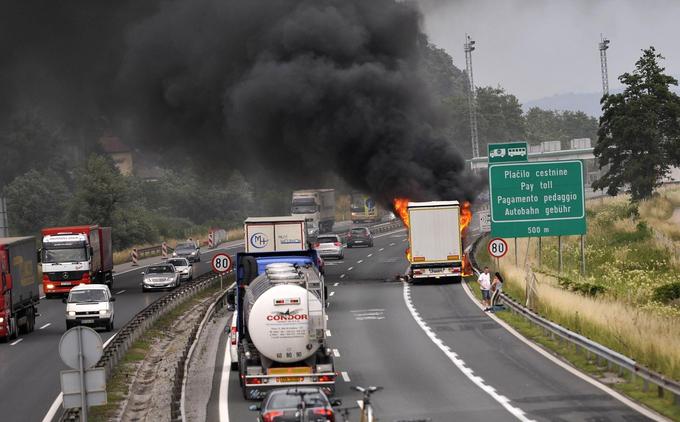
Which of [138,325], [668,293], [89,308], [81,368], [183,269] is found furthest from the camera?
[183,269]

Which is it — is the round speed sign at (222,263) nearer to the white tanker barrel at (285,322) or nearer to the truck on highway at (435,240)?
the truck on highway at (435,240)

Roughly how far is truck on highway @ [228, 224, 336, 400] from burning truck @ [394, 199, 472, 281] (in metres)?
27.2

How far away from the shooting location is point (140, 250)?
286 ft

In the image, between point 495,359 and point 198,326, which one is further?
point 198,326

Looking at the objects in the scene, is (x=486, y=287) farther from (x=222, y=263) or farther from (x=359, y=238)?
(x=359, y=238)

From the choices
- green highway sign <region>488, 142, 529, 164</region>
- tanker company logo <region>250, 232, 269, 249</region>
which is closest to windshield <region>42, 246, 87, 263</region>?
tanker company logo <region>250, 232, 269, 249</region>

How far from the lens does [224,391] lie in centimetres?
2489

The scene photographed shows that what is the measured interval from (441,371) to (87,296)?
17461mm

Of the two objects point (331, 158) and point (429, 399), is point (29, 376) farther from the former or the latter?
point (331, 158)

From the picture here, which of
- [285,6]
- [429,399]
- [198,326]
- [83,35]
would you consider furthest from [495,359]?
[83,35]

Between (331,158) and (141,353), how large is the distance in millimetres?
35366

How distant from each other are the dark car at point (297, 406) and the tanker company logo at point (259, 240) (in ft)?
105

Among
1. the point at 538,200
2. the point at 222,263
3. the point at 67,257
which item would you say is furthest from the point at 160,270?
the point at 538,200

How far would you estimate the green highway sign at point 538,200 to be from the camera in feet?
124
